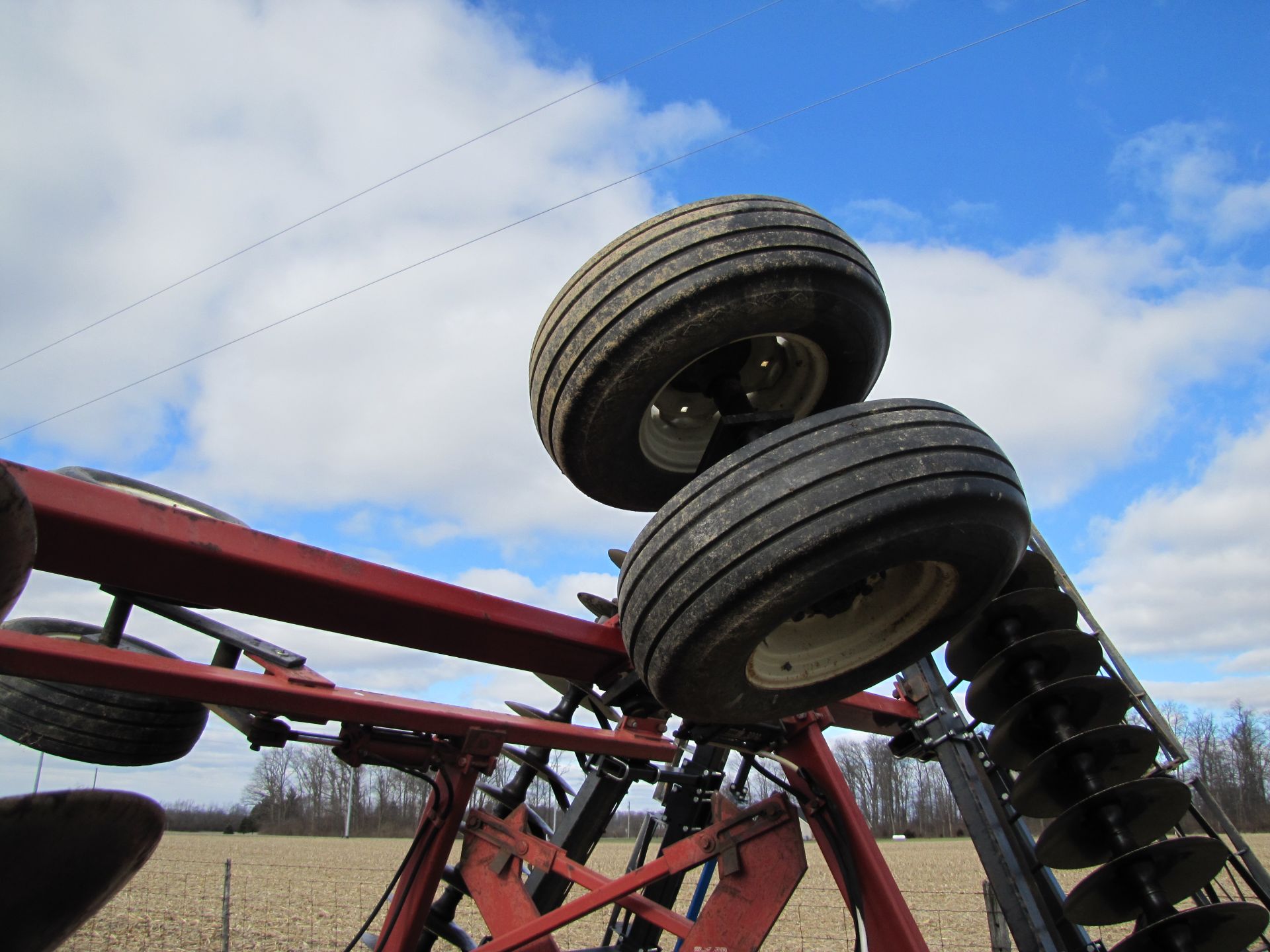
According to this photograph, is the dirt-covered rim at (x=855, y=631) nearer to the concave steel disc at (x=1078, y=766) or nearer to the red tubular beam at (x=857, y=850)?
the red tubular beam at (x=857, y=850)

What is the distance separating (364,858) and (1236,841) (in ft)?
102

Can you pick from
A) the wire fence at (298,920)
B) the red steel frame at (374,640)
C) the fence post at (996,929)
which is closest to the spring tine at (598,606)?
the red steel frame at (374,640)

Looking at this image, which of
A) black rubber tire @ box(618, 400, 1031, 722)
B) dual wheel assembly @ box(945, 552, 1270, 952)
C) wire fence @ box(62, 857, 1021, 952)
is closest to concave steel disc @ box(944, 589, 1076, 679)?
dual wheel assembly @ box(945, 552, 1270, 952)

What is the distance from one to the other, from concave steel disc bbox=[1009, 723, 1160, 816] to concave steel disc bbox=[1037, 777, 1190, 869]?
0.09 meters

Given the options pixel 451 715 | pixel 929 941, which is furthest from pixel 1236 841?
pixel 929 941

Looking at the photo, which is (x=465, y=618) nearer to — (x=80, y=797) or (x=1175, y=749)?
(x=80, y=797)

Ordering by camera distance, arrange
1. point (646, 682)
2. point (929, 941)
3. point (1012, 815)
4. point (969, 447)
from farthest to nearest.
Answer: point (929, 941)
point (1012, 815)
point (646, 682)
point (969, 447)

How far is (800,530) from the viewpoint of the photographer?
6.76 ft

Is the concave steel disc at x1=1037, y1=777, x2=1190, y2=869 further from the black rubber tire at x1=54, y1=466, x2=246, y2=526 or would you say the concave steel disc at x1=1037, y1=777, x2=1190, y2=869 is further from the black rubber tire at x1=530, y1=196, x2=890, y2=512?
the black rubber tire at x1=54, y1=466, x2=246, y2=526

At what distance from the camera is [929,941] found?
12688 mm

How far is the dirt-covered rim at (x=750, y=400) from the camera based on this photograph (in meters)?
2.97

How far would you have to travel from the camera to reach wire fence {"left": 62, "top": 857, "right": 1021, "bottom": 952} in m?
12.0

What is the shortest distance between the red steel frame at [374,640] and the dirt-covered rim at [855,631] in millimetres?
616

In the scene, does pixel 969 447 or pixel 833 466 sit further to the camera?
pixel 969 447
